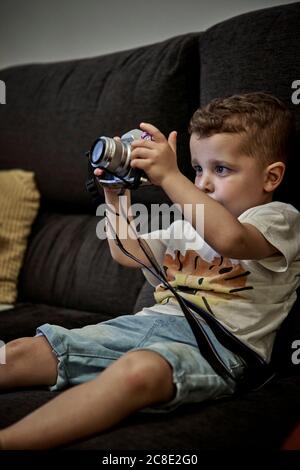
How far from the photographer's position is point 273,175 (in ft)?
3.89

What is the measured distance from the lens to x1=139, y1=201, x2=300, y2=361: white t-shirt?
109 cm

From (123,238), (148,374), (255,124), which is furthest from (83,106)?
(148,374)

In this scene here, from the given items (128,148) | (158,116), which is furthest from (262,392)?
(158,116)

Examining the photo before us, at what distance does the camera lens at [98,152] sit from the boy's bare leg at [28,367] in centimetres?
33

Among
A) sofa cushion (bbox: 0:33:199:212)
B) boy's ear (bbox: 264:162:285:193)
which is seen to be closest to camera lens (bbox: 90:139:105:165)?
boy's ear (bbox: 264:162:285:193)

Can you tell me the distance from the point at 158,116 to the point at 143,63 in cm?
20

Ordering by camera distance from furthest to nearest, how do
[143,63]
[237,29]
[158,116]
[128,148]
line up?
[143,63]
[158,116]
[237,29]
[128,148]

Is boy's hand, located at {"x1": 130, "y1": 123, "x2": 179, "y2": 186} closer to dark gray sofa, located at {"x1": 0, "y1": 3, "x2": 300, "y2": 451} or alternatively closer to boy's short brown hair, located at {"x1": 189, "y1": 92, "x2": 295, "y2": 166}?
boy's short brown hair, located at {"x1": 189, "y1": 92, "x2": 295, "y2": 166}

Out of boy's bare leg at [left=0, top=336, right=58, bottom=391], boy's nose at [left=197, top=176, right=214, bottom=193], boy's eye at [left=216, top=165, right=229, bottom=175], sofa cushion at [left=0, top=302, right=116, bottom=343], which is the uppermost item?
boy's eye at [left=216, top=165, right=229, bottom=175]

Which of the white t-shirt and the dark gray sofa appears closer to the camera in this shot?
the dark gray sofa

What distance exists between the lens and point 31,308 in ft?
5.65

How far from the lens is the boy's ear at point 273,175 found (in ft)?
3.85

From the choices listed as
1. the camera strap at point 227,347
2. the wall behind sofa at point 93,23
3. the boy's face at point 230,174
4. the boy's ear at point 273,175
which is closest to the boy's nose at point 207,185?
the boy's face at point 230,174

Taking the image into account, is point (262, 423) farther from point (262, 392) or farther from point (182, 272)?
point (182, 272)
